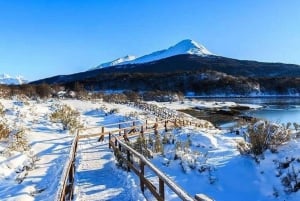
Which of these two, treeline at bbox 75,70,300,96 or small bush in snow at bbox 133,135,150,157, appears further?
treeline at bbox 75,70,300,96

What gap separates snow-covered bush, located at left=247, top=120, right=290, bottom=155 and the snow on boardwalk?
347 centimetres

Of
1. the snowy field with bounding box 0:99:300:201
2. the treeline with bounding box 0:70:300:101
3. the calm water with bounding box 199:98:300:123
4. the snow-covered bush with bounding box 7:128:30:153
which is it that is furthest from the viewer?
the treeline with bounding box 0:70:300:101

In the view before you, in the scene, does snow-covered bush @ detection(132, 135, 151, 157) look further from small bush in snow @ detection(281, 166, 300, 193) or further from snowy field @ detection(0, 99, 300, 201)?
small bush in snow @ detection(281, 166, 300, 193)

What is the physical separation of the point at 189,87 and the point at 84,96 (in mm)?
56076

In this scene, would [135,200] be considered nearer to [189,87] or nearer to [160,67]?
[189,87]

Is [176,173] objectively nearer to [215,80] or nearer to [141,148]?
[141,148]

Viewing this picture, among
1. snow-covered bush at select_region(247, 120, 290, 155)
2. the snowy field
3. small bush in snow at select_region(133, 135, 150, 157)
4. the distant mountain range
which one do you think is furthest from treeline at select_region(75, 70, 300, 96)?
snow-covered bush at select_region(247, 120, 290, 155)

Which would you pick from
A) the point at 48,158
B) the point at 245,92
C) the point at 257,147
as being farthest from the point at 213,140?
the point at 245,92

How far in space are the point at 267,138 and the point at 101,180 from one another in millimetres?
4600

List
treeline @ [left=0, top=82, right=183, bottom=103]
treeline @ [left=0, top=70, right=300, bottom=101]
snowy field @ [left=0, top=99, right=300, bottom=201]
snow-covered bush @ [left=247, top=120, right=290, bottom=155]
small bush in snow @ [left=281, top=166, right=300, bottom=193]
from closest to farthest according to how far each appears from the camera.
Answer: small bush in snow @ [left=281, top=166, right=300, bottom=193], snowy field @ [left=0, top=99, right=300, bottom=201], snow-covered bush @ [left=247, top=120, right=290, bottom=155], treeline @ [left=0, top=82, right=183, bottom=103], treeline @ [left=0, top=70, right=300, bottom=101]

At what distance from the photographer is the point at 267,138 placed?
10.9 meters

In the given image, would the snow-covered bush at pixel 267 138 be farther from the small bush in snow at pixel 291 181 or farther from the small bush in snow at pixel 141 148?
the small bush in snow at pixel 141 148

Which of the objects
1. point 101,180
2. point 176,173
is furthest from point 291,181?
point 101,180

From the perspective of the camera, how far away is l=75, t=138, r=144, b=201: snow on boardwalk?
8.62 m
